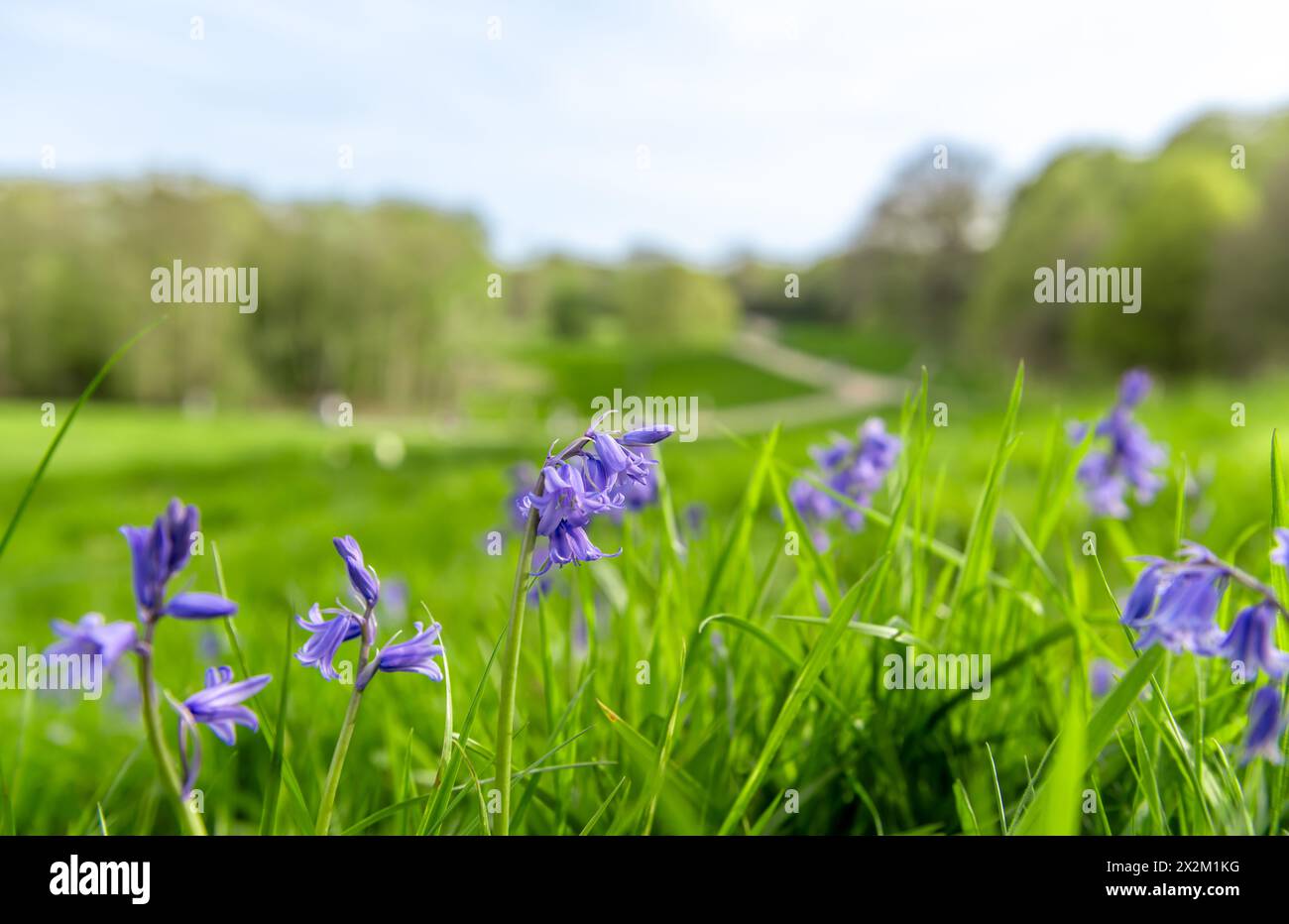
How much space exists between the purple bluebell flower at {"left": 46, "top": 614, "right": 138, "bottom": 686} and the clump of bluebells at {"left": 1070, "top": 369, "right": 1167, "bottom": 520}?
7.70 ft

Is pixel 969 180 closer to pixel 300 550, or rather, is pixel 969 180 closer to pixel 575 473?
pixel 300 550

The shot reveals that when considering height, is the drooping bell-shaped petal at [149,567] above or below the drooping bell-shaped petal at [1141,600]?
above

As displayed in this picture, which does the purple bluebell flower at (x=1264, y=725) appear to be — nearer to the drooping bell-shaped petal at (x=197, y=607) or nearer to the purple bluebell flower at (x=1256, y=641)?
the purple bluebell flower at (x=1256, y=641)

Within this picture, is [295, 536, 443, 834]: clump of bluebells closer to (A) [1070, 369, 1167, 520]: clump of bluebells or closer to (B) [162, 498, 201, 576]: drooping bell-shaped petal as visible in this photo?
(B) [162, 498, 201, 576]: drooping bell-shaped petal

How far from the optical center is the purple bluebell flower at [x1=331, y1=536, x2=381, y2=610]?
1.09 meters

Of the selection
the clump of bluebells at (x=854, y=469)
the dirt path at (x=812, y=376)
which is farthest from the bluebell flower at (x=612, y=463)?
the dirt path at (x=812, y=376)

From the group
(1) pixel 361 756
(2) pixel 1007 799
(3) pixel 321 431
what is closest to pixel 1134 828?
(2) pixel 1007 799

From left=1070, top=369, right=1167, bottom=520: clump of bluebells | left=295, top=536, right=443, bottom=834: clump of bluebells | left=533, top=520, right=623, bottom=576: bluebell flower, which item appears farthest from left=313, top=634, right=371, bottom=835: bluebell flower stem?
left=1070, top=369, right=1167, bottom=520: clump of bluebells

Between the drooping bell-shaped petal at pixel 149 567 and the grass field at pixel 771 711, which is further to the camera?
the grass field at pixel 771 711

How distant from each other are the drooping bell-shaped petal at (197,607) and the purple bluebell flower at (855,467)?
5.28 feet

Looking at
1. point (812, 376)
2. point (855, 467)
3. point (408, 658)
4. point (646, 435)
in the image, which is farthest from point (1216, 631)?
point (812, 376)

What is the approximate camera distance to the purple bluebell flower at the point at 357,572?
109cm

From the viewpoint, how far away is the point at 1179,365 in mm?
29812
